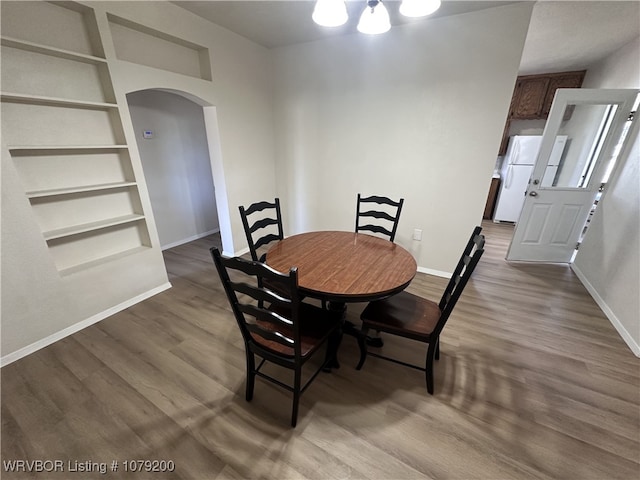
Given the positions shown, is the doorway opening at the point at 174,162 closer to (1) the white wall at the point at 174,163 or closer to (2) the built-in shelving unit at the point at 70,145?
(1) the white wall at the point at 174,163

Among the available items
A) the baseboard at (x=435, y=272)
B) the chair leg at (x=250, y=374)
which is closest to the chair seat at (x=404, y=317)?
the chair leg at (x=250, y=374)

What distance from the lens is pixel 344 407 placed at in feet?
5.07

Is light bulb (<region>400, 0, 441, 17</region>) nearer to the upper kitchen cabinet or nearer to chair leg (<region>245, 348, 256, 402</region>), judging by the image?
chair leg (<region>245, 348, 256, 402</region>)

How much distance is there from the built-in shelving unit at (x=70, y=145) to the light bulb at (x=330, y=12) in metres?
1.78

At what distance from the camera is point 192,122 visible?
391cm

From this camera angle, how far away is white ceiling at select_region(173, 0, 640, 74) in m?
2.22

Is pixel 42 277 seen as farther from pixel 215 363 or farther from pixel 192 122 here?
pixel 192 122

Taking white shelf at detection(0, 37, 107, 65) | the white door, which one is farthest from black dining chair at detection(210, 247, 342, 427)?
the white door

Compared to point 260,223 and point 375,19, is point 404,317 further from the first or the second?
point 375,19

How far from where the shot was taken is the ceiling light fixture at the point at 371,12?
1.35 metres

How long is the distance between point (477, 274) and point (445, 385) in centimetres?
191

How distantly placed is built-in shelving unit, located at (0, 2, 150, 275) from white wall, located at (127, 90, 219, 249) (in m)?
1.26

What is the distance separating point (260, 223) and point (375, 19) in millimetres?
1647

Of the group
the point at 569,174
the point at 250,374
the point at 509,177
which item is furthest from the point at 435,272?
the point at 509,177
